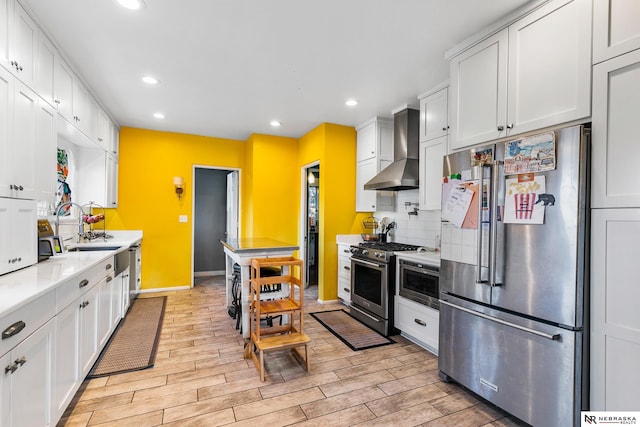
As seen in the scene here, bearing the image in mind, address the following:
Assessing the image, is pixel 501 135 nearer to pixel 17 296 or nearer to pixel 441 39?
pixel 441 39

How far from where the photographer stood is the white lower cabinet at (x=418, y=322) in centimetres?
287

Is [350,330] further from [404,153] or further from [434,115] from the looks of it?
[434,115]

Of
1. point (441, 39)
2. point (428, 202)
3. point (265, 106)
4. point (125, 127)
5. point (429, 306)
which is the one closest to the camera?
point (441, 39)

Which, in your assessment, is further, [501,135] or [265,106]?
[265,106]

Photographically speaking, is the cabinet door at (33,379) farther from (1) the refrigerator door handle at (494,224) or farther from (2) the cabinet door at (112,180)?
(2) the cabinet door at (112,180)

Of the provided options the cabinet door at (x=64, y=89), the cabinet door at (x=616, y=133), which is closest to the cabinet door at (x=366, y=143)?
the cabinet door at (x=616, y=133)

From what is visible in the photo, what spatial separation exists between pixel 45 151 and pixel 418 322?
3.44 meters

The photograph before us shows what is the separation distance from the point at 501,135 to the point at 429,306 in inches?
63.7

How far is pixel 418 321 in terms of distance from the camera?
9.98 feet

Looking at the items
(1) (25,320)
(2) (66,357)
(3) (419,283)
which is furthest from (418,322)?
(1) (25,320)

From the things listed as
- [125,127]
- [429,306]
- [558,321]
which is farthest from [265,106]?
[558,321]

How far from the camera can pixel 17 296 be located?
140 centimetres

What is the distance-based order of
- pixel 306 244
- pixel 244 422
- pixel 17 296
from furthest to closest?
pixel 306 244 < pixel 244 422 < pixel 17 296

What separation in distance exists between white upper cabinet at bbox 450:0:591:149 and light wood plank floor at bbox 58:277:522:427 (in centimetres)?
188
